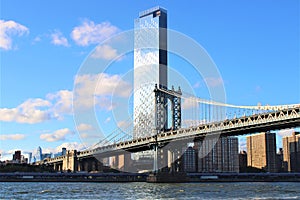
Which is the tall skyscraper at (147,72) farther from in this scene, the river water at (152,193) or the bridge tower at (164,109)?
the river water at (152,193)

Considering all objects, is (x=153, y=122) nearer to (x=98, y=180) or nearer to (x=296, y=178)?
(x=98, y=180)

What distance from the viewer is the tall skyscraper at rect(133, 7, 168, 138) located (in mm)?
135125

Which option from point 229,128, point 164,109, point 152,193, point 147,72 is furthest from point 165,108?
point 152,193

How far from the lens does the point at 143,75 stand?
162375mm

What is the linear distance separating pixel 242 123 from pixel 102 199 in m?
44.8

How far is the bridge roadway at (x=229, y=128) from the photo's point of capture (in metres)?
83.8

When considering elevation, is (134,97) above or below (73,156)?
above

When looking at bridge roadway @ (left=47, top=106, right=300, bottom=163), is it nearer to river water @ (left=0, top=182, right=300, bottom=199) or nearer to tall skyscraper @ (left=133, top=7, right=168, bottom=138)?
tall skyscraper @ (left=133, top=7, right=168, bottom=138)

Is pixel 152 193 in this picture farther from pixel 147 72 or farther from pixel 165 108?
pixel 147 72

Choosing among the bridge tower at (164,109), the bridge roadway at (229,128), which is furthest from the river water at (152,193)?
the bridge tower at (164,109)

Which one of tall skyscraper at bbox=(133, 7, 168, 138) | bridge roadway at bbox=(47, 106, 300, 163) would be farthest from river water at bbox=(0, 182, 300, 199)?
tall skyscraper at bbox=(133, 7, 168, 138)

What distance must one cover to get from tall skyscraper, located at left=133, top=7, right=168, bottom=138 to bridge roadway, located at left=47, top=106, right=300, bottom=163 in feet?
14.8

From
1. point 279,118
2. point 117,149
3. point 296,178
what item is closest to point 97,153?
point 117,149

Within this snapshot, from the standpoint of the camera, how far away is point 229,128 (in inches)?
3777
